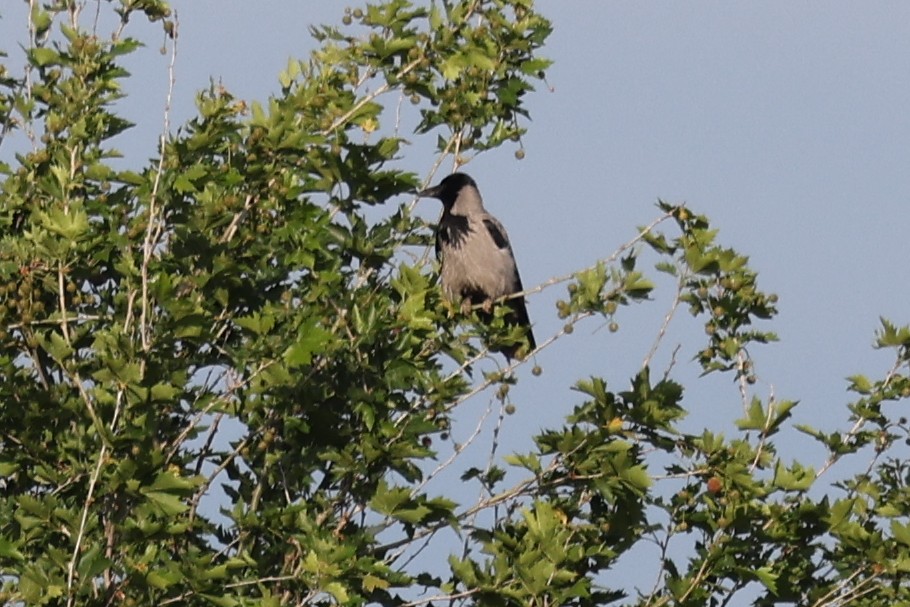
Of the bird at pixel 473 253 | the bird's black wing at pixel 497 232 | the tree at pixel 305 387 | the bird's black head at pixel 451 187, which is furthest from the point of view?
the bird's black head at pixel 451 187

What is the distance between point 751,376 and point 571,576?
7.36ft

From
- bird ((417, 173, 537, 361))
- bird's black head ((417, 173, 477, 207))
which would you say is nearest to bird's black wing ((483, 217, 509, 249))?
bird ((417, 173, 537, 361))

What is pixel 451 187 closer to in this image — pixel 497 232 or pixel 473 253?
pixel 497 232

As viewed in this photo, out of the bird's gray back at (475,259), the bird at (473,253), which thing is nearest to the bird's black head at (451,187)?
the bird at (473,253)

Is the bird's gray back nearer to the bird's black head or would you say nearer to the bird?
the bird

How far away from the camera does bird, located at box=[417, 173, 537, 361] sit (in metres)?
11.7

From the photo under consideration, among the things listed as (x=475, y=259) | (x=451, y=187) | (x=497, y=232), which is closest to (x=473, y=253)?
(x=475, y=259)

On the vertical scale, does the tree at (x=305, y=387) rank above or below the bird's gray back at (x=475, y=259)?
below

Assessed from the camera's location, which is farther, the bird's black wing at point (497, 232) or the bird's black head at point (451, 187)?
the bird's black head at point (451, 187)

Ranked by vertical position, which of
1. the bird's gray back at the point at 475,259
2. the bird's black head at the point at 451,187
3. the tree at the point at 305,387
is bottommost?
the tree at the point at 305,387

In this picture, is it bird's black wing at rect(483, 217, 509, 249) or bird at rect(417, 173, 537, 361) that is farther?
bird's black wing at rect(483, 217, 509, 249)

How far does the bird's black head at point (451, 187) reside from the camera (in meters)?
12.8

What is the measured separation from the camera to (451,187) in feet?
42.2

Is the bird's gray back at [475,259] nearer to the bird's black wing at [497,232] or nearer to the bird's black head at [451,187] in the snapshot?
the bird's black wing at [497,232]
